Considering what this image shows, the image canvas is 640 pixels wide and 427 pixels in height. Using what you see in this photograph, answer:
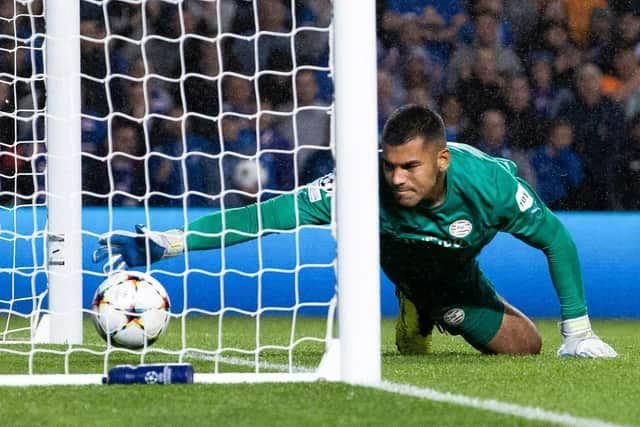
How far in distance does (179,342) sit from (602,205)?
418 cm

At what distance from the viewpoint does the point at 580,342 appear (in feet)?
17.1

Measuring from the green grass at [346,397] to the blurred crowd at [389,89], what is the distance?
3.62m

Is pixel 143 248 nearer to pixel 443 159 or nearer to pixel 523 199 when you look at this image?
pixel 443 159

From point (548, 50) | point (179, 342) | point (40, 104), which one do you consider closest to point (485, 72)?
point (548, 50)

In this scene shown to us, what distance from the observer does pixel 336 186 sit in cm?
401

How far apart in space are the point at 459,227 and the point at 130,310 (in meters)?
1.29

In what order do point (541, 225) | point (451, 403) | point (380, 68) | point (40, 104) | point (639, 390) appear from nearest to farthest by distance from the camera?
1. point (451, 403)
2. point (639, 390)
3. point (541, 225)
4. point (40, 104)
5. point (380, 68)

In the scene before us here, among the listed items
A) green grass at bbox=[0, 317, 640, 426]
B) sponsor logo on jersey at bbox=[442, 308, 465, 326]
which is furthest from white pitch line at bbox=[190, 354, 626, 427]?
sponsor logo on jersey at bbox=[442, 308, 465, 326]

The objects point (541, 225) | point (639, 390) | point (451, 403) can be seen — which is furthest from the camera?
point (541, 225)

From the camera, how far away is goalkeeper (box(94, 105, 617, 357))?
5.00 meters

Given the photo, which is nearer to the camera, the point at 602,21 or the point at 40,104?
the point at 40,104

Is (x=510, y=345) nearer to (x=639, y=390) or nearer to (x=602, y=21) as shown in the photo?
(x=639, y=390)

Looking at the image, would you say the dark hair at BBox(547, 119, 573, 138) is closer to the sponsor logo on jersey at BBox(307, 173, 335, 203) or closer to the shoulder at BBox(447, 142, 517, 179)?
the shoulder at BBox(447, 142, 517, 179)

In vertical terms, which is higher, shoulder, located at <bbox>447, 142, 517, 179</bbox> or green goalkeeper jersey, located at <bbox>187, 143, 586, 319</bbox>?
shoulder, located at <bbox>447, 142, 517, 179</bbox>
